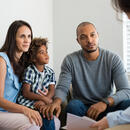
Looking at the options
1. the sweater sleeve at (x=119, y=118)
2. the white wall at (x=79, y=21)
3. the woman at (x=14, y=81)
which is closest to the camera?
the sweater sleeve at (x=119, y=118)

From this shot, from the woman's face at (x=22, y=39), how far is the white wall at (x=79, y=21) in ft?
4.03

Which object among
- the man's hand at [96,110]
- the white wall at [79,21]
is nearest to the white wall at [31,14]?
the white wall at [79,21]

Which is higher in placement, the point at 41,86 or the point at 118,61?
the point at 118,61

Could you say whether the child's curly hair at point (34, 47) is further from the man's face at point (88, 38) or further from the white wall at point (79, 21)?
the white wall at point (79, 21)

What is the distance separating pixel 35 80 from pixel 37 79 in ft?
0.06

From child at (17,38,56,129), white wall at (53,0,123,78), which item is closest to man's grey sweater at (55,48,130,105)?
child at (17,38,56,129)

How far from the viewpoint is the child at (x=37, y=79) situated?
6.09 feet

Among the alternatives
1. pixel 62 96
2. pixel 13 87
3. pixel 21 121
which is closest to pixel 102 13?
pixel 62 96

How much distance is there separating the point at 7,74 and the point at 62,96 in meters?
0.53

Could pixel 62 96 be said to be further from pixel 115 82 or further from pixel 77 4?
pixel 77 4

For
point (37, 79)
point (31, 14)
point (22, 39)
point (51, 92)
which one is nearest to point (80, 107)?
point (51, 92)

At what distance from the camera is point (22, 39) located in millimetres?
1816

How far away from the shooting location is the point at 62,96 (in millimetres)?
2041

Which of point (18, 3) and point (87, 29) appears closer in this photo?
point (87, 29)
